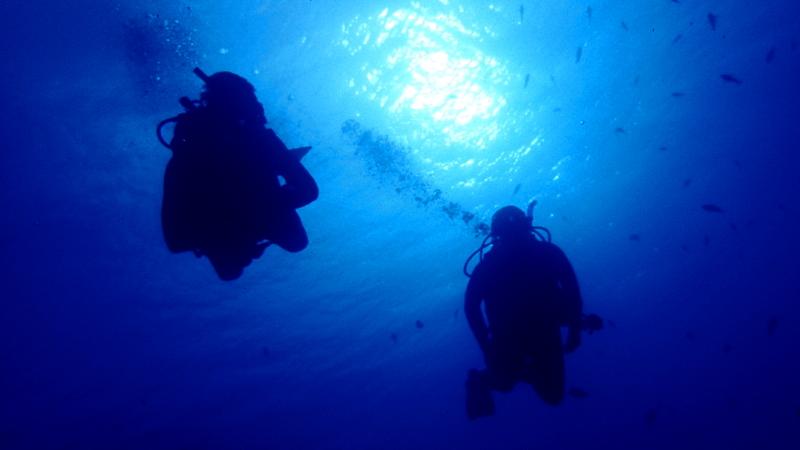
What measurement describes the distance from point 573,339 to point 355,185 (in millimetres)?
11037

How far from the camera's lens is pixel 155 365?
22.4 m

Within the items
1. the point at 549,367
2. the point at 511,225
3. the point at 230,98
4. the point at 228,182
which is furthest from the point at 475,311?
the point at 230,98

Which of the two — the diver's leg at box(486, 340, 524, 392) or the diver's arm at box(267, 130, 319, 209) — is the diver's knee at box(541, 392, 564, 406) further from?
the diver's arm at box(267, 130, 319, 209)

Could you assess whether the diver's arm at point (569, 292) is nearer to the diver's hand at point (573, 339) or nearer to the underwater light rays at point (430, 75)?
the diver's hand at point (573, 339)

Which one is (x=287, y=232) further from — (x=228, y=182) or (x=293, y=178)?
(x=228, y=182)

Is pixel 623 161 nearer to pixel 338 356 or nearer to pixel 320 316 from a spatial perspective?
pixel 320 316

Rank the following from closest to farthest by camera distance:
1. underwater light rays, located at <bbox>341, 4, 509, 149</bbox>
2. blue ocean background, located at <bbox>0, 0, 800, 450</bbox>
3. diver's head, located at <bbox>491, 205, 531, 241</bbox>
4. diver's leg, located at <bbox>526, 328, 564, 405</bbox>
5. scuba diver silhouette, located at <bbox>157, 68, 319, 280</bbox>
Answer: scuba diver silhouette, located at <bbox>157, 68, 319, 280</bbox>, diver's leg, located at <bbox>526, 328, 564, 405</bbox>, diver's head, located at <bbox>491, 205, 531, 241</bbox>, blue ocean background, located at <bbox>0, 0, 800, 450</bbox>, underwater light rays, located at <bbox>341, 4, 509, 149</bbox>

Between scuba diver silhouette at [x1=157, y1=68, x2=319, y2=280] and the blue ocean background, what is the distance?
7640 mm

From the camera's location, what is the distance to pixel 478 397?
6.01 meters

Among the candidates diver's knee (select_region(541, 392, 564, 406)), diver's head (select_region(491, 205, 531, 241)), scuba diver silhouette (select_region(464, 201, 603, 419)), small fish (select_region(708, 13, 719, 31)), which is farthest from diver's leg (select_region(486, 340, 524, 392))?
small fish (select_region(708, 13, 719, 31))

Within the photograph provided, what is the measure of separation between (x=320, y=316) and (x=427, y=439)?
2553 centimetres

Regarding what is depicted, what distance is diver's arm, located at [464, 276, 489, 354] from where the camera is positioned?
5234mm

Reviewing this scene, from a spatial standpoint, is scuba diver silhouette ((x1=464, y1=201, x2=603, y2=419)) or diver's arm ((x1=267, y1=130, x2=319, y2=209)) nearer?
diver's arm ((x1=267, y1=130, x2=319, y2=209))

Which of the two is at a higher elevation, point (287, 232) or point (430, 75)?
point (430, 75)
